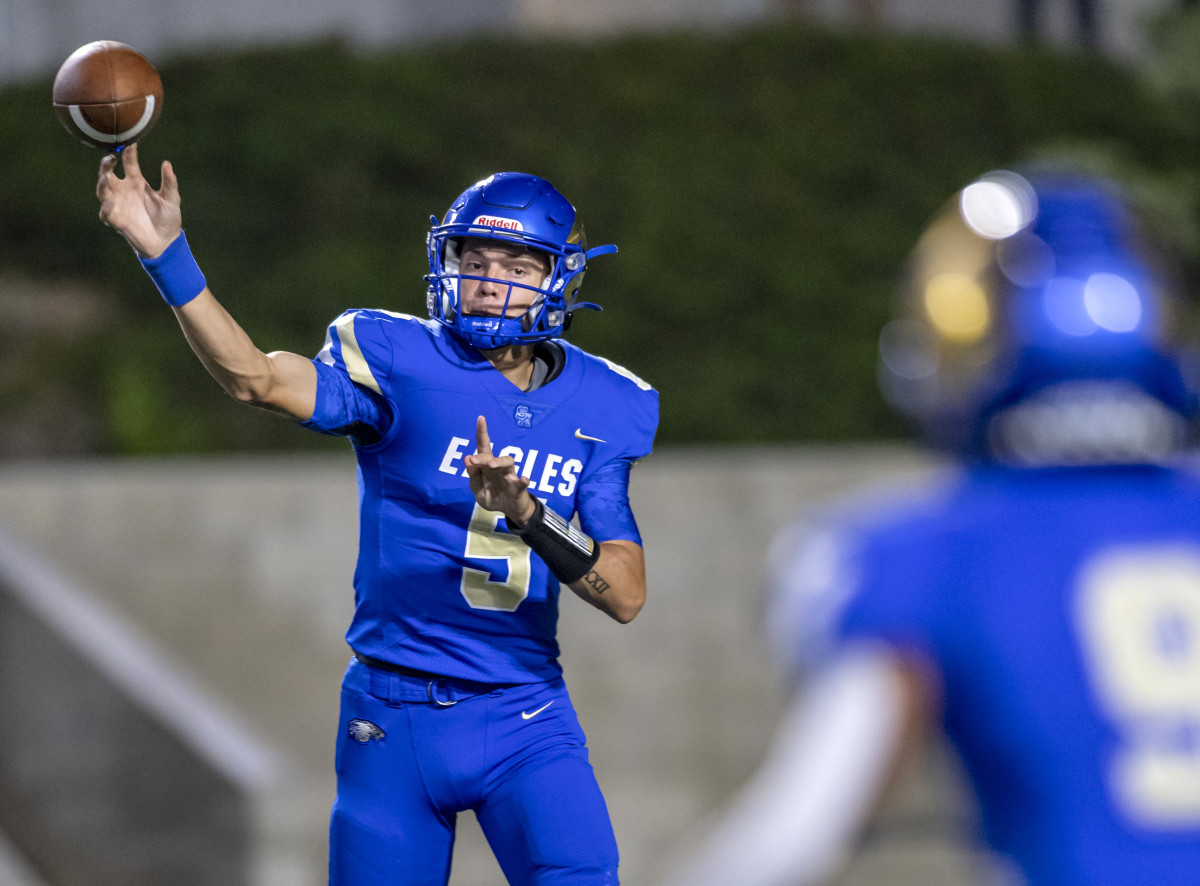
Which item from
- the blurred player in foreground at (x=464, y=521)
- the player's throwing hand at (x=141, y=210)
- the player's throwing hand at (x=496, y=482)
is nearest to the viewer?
the player's throwing hand at (x=496, y=482)

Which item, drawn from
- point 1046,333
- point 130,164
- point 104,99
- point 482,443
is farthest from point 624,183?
point 1046,333

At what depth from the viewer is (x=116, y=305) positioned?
911 centimetres

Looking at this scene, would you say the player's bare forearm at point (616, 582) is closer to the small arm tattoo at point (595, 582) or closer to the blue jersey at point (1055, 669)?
the small arm tattoo at point (595, 582)

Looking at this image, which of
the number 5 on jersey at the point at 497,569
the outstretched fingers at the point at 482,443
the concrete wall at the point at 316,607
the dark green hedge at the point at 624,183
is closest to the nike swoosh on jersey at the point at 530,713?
the number 5 on jersey at the point at 497,569

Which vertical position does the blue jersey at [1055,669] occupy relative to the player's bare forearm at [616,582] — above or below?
above

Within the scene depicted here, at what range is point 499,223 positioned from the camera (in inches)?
107

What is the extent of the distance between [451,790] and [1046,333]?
1.63 meters

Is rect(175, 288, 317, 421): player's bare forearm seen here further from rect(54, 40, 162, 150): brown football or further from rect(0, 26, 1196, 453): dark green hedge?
rect(0, 26, 1196, 453): dark green hedge

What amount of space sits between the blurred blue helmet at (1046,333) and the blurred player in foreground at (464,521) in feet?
3.75

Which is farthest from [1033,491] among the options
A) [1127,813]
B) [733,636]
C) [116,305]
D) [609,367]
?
[116,305]

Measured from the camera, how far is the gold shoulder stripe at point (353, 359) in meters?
2.64

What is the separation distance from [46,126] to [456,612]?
868 cm

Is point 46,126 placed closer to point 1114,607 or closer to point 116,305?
point 116,305

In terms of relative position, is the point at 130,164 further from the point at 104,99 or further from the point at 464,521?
the point at 464,521
